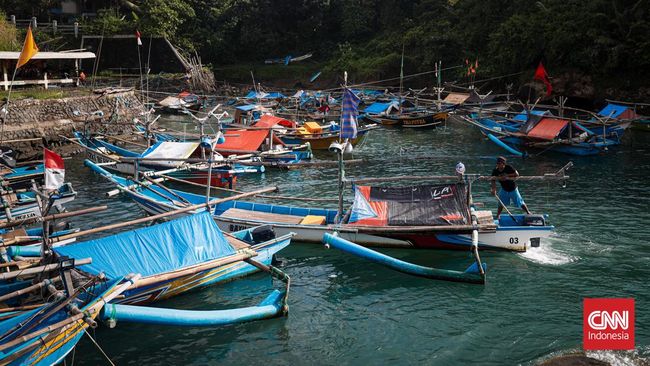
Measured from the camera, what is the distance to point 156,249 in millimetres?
13641

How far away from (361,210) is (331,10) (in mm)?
64227

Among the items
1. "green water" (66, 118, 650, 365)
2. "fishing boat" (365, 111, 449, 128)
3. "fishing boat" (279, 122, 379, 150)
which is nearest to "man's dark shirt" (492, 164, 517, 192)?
"green water" (66, 118, 650, 365)

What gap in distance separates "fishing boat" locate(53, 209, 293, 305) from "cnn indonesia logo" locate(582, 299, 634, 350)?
7.09 meters

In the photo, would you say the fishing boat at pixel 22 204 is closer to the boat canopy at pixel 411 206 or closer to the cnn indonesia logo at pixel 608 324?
the boat canopy at pixel 411 206

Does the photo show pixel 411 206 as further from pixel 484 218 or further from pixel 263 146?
pixel 263 146

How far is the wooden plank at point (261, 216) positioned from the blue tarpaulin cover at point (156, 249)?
13.4 feet

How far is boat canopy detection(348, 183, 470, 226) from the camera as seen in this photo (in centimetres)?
1669

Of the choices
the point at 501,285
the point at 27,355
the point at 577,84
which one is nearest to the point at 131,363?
the point at 27,355

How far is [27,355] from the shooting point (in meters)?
9.47

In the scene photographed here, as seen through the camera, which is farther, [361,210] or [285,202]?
[285,202]

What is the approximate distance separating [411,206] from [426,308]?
3.74m

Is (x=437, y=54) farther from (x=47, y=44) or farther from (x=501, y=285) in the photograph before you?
(x=501, y=285)

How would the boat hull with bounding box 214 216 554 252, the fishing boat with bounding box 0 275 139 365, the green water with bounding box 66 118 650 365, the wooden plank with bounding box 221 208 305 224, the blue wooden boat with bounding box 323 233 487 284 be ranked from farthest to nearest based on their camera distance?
1. the wooden plank with bounding box 221 208 305 224
2. the boat hull with bounding box 214 216 554 252
3. the blue wooden boat with bounding box 323 233 487 284
4. the green water with bounding box 66 118 650 365
5. the fishing boat with bounding box 0 275 139 365

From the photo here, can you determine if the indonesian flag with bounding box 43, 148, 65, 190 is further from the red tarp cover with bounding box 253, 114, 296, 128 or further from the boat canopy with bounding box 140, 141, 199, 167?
the red tarp cover with bounding box 253, 114, 296, 128
